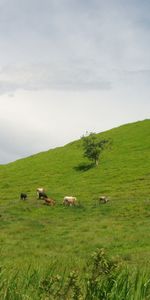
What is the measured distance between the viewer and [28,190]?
228ft

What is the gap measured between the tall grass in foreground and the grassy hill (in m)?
0.51

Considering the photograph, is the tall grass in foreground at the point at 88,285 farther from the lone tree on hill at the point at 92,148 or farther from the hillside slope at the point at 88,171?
the lone tree on hill at the point at 92,148

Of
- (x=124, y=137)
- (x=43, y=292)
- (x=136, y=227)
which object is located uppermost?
(x=124, y=137)

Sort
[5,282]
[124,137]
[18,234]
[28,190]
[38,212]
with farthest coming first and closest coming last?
1. [124,137]
2. [28,190]
3. [38,212]
4. [18,234]
5. [5,282]

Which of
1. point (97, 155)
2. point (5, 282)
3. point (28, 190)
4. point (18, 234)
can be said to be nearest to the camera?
point (5, 282)

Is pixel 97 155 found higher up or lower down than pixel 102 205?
higher up

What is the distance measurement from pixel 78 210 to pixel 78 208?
1.06 metres

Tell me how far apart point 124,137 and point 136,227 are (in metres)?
63.5

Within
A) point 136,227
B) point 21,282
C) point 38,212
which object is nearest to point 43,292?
point 21,282

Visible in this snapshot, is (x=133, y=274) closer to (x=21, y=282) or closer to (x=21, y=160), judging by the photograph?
(x=21, y=282)

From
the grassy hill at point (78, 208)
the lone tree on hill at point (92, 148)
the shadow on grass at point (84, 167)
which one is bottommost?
the grassy hill at point (78, 208)

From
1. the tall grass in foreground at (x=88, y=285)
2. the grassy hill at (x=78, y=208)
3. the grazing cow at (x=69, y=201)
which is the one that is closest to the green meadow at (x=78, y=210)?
the grassy hill at (x=78, y=208)

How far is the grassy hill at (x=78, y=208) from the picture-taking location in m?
28.7

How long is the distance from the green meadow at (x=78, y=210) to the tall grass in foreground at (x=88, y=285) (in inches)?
5.0
